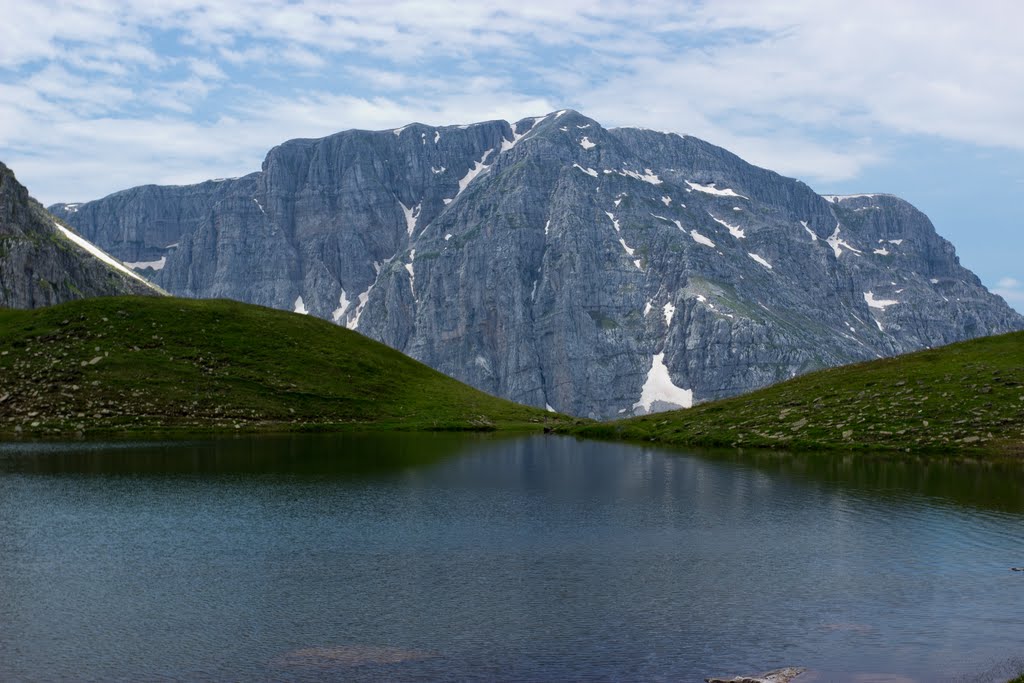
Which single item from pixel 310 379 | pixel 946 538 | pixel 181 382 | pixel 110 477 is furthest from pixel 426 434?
pixel 946 538

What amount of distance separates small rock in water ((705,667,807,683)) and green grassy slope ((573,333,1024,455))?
7183 cm

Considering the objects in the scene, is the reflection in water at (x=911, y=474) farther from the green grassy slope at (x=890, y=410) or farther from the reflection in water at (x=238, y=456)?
the reflection in water at (x=238, y=456)

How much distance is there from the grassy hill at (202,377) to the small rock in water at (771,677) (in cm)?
10763

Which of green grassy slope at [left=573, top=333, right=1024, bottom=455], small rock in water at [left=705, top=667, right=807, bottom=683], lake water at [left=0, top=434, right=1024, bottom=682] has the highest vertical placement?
green grassy slope at [left=573, top=333, right=1024, bottom=455]

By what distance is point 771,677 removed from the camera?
1225 inches

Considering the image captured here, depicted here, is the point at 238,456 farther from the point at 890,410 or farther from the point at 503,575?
the point at 890,410

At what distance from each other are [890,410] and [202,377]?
98.4 m

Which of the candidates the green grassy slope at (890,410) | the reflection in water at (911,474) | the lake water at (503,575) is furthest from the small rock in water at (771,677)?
the green grassy slope at (890,410)

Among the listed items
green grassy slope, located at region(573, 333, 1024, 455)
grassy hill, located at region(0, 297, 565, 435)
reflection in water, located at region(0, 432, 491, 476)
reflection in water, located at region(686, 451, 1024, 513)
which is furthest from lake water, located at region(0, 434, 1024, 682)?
grassy hill, located at region(0, 297, 565, 435)

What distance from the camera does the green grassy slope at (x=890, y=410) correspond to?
99.8 metres

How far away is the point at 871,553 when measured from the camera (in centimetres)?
5209

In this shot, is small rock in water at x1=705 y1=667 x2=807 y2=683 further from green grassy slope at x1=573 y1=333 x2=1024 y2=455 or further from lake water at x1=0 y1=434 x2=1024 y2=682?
green grassy slope at x1=573 y1=333 x2=1024 y2=455

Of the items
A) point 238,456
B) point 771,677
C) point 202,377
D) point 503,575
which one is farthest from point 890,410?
point 202,377

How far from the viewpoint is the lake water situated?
1319 inches
